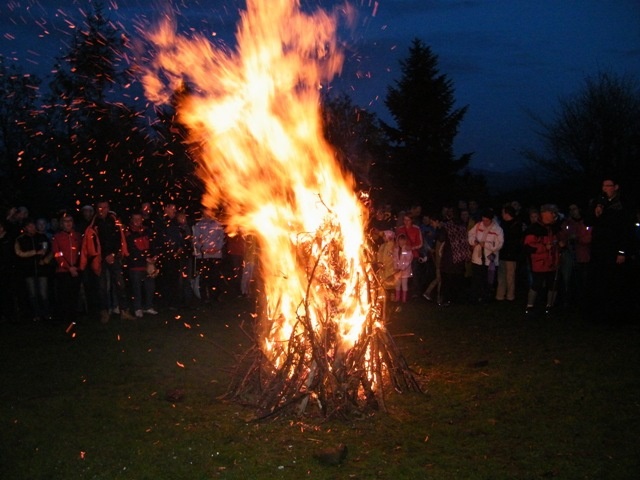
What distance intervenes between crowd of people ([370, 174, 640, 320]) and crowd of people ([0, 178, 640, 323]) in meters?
0.02

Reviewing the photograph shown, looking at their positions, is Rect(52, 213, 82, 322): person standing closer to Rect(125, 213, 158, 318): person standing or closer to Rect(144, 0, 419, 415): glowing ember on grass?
Rect(125, 213, 158, 318): person standing

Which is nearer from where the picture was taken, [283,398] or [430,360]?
[283,398]

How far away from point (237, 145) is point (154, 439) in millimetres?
3503

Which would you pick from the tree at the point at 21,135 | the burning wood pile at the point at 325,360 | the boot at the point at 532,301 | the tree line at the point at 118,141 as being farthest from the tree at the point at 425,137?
the burning wood pile at the point at 325,360

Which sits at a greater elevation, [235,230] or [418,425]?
[235,230]

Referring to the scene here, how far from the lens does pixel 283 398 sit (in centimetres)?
650

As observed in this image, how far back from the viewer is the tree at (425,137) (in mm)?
39031

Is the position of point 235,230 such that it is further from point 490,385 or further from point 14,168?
point 14,168

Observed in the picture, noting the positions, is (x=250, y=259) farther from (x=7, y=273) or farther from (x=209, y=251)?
(x=7, y=273)

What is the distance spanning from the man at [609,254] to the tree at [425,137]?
94.3 feet

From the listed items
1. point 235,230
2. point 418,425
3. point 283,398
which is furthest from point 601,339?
point 235,230

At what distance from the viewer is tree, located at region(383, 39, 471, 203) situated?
39.0 meters

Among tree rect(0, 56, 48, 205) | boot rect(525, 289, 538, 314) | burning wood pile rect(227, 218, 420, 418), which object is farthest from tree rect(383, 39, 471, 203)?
burning wood pile rect(227, 218, 420, 418)

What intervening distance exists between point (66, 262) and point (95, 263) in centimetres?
51
